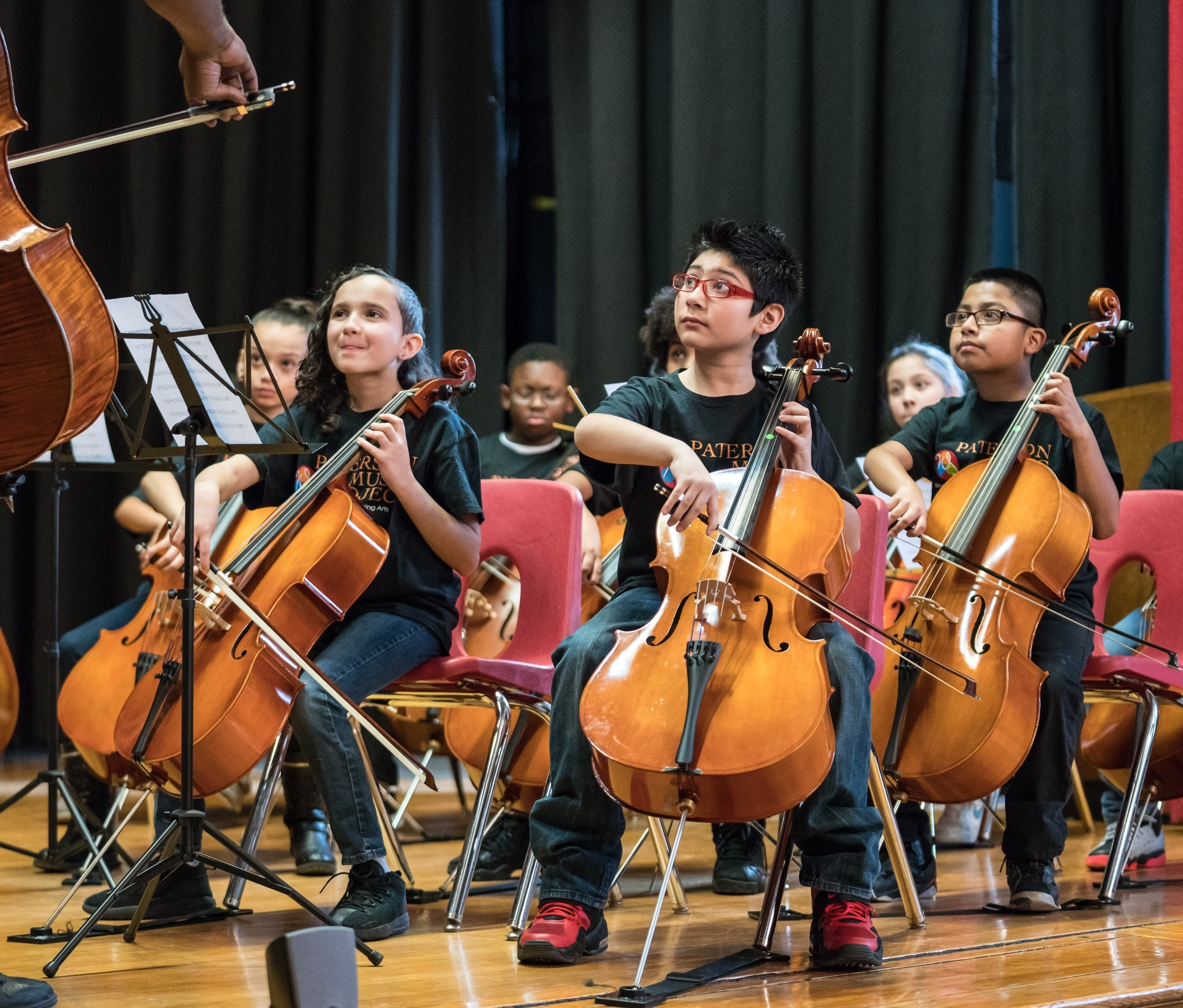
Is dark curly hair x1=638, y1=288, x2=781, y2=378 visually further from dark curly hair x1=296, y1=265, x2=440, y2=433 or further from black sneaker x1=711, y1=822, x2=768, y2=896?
black sneaker x1=711, y1=822, x2=768, y2=896

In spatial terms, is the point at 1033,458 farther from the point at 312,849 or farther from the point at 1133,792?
the point at 312,849

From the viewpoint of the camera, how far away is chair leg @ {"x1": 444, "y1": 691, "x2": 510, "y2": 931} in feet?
7.14

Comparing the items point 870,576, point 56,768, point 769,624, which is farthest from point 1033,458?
point 56,768

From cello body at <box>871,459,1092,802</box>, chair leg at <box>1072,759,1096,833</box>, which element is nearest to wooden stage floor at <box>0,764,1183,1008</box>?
cello body at <box>871,459,1092,802</box>

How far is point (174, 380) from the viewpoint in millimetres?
1981

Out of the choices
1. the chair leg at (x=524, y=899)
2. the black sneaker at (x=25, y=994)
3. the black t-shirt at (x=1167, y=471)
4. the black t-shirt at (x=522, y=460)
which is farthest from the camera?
the black t-shirt at (x=522, y=460)

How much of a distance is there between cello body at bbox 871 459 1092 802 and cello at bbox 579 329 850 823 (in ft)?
1.18

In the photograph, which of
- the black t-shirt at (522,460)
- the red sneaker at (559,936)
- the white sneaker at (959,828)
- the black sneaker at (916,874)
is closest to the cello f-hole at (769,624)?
the red sneaker at (559,936)

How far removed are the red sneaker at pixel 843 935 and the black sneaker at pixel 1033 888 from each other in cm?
49

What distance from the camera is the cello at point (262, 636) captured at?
2.03 metres

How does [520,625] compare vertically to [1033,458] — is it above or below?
below

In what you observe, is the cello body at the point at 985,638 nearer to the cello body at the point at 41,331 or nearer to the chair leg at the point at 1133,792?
the chair leg at the point at 1133,792

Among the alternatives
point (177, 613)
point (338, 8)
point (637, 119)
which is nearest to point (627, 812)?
→ point (177, 613)

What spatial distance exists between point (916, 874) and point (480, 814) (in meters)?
0.76
